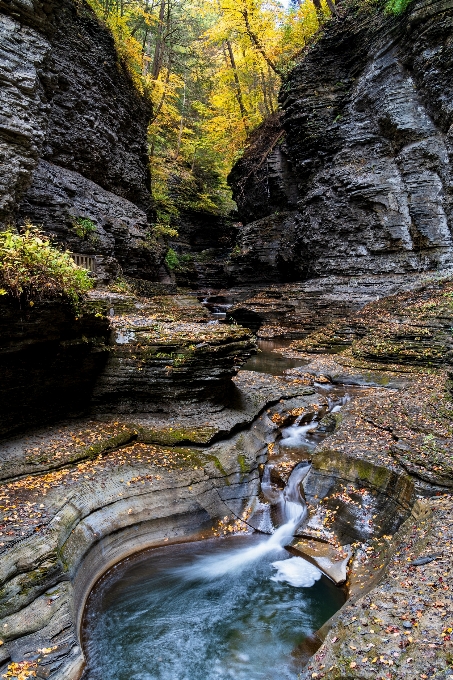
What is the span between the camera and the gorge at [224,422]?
455 cm

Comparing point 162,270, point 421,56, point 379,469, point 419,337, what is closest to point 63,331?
point 379,469

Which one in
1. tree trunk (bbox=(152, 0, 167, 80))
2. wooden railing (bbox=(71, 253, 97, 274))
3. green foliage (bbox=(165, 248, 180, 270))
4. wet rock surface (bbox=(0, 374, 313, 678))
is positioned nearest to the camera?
wet rock surface (bbox=(0, 374, 313, 678))

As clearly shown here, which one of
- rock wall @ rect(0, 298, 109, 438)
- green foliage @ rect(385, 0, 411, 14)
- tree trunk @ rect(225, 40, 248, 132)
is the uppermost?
tree trunk @ rect(225, 40, 248, 132)

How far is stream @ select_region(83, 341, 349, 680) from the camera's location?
14.9ft

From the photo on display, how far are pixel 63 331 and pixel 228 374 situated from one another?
3.74 meters

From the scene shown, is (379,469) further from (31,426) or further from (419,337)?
(419,337)

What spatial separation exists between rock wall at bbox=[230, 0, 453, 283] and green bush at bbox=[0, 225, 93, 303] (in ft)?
52.1

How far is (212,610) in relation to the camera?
5.40 m

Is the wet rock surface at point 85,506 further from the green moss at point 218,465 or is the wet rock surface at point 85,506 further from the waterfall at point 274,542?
the waterfall at point 274,542

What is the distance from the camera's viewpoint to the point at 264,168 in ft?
85.6

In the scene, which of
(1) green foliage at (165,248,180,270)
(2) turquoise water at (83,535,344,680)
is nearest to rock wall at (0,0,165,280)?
(1) green foliage at (165,248,180,270)

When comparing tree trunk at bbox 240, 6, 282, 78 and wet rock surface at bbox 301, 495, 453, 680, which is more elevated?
tree trunk at bbox 240, 6, 282, 78

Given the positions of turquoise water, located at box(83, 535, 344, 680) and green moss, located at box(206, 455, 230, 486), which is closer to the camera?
turquoise water, located at box(83, 535, 344, 680)

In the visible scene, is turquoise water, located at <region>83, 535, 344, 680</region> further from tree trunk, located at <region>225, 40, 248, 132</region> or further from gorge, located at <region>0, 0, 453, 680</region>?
tree trunk, located at <region>225, 40, 248, 132</region>
